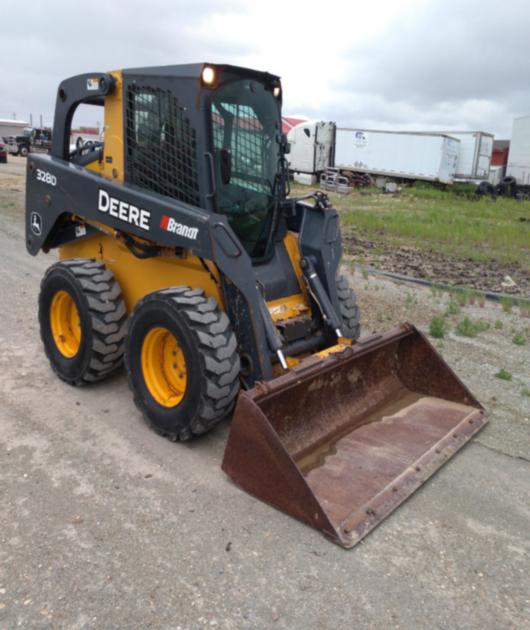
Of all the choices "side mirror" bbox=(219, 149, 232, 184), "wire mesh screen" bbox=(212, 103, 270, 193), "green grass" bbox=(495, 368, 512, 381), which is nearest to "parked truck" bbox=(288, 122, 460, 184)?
"green grass" bbox=(495, 368, 512, 381)

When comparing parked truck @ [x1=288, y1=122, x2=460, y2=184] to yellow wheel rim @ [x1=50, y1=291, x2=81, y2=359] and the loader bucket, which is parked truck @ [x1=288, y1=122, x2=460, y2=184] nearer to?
yellow wheel rim @ [x1=50, y1=291, x2=81, y2=359]

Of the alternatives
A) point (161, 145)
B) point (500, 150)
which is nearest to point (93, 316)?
point (161, 145)

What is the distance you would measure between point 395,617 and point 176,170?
3.05 meters

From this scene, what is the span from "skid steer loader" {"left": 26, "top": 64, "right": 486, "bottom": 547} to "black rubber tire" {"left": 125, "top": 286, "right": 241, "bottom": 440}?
1 centimetres

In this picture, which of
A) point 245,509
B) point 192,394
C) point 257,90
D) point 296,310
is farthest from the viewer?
point 296,310

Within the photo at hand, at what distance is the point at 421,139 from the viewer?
28.1 metres

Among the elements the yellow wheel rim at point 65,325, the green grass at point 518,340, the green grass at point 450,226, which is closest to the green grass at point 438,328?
the green grass at point 518,340

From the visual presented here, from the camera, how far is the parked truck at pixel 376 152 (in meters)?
28.0

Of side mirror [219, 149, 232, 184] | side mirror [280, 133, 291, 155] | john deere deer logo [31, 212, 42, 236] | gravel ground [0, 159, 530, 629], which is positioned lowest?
gravel ground [0, 159, 530, 629]

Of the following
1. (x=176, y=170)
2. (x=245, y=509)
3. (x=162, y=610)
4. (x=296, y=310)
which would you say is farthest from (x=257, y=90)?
(x=162, y=610)

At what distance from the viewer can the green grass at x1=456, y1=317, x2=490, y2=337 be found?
21.0 feet

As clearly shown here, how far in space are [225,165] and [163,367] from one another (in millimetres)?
1464

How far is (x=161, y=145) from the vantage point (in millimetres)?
4230

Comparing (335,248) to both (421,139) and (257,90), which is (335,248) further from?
(421,139)
